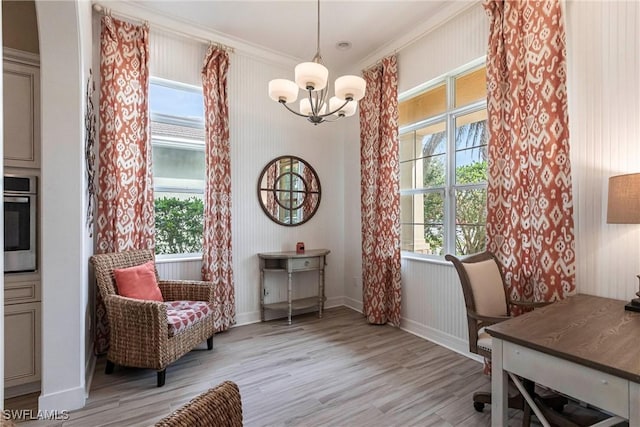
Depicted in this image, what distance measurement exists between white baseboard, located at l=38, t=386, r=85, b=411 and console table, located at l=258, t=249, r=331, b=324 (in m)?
1.96

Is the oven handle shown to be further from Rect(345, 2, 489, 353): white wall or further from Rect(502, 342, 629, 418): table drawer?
Rect(345, 2, 489, 353): white wall

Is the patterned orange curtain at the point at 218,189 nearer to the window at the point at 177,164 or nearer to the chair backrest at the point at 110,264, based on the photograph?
the window at the point at 177,164

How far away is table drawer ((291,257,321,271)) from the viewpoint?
3.77 m

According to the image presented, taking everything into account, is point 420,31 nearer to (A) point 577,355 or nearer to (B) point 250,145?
(B) point 250,145

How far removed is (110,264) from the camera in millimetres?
2676

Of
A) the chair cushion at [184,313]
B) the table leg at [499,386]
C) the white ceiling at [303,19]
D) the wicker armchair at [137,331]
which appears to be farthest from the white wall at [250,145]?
the table leg at [499,386]

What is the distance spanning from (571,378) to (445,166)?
2310mm

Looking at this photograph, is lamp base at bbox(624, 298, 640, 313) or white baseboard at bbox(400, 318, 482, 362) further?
white baseboard at bbox(400, 318, 482, 362)

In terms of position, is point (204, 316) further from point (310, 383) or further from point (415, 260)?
point (415, 260)

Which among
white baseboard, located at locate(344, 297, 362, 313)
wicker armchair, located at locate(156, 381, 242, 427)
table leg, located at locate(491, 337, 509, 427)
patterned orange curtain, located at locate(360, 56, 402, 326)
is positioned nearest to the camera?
wicker armchair, located at locate(156, 381, 242, 427)

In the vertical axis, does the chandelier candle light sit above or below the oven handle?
above

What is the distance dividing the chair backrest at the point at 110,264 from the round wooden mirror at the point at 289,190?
1.51 m

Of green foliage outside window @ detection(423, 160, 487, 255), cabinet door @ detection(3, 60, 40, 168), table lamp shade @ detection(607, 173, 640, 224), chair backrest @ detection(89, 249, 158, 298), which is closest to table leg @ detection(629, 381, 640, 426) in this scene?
table lamp shade @ detection(607, 173, 640, 224)

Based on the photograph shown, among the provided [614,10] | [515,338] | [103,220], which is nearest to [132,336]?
[103,220]
